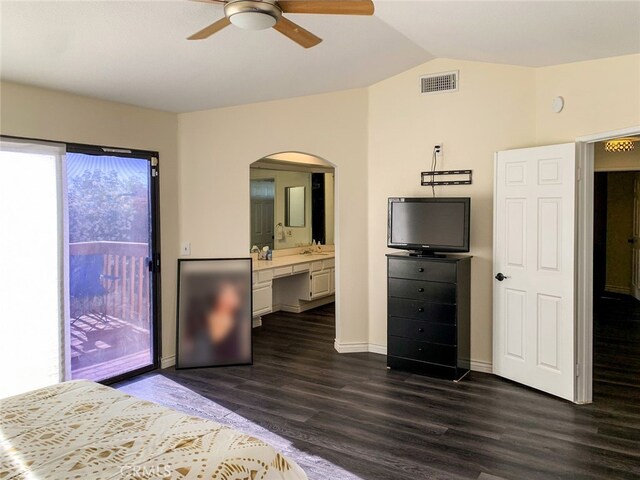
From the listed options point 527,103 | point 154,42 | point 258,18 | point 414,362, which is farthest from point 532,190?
point 154,42

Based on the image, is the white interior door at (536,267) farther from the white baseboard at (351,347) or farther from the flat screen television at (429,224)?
the white baseboard at (351,347)

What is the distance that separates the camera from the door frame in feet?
12.3

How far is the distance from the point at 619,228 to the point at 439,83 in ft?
18.4

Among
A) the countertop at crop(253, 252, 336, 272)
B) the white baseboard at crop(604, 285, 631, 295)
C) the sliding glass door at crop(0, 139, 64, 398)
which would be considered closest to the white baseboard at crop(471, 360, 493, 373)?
the countertop at crop(253, 252, 336, 272)

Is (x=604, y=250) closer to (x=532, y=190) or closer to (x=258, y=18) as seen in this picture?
(x=532, y=190)

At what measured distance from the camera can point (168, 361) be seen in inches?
→ 191

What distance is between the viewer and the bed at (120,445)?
5.36 ft

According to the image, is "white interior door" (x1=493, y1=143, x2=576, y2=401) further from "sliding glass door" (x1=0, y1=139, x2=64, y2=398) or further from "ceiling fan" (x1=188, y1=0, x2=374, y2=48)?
"sliding glass door" (x1=0, y1=139, x2=64, y2=398)

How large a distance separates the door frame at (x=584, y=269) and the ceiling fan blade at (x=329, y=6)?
2351 millimetres

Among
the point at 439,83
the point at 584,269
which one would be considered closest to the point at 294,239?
the point at 439,83

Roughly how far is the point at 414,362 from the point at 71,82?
373cm

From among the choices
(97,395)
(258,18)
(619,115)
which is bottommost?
(97,395)

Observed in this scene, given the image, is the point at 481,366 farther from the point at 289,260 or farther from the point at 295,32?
the point at 295,32

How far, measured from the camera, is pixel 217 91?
14.4ft
